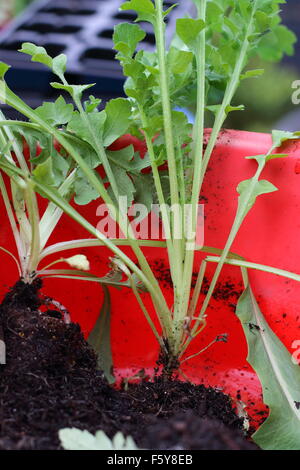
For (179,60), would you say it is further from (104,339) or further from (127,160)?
(104,339)

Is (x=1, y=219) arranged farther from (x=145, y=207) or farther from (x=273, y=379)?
(x=273, y=379)

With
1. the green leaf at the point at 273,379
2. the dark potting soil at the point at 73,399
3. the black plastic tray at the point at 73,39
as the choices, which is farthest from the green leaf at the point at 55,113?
the black plastic tray at the point at 73,39

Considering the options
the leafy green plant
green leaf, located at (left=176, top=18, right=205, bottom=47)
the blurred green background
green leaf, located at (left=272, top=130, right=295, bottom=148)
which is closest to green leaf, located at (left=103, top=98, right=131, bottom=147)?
the leafy green plant

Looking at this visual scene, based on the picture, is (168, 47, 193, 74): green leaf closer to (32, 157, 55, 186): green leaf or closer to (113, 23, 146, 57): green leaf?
(113, 23, 146, 57): green leaf

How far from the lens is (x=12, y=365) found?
0.67m

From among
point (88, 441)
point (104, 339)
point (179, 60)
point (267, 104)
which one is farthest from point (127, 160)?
point (267, 104)

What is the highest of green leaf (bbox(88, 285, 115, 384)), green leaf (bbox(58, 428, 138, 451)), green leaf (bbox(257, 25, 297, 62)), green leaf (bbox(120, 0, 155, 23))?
green leaf (bbox(257, 25, 297, 62))

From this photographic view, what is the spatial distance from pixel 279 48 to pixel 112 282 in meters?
0.57

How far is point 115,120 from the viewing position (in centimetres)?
79

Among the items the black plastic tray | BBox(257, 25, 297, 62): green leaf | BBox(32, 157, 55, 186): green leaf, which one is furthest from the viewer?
the black plastic tray

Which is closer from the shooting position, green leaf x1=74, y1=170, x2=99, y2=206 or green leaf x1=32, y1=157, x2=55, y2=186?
green leaf x1=32, y1=157, x2=55, y2=186

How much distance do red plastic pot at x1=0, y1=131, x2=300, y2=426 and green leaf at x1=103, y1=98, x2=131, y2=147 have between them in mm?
101

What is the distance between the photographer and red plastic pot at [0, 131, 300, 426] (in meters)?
0.90
